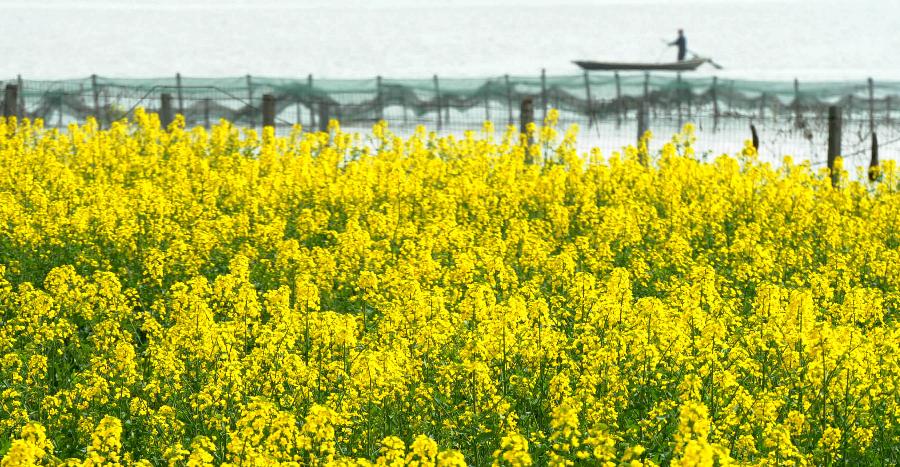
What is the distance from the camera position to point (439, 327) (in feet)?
23.5

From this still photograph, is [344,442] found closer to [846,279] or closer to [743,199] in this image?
[846,279]

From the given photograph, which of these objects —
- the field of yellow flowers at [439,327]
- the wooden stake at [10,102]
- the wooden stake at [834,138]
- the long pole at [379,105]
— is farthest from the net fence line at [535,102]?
the field of yellow flowers at [439,327]

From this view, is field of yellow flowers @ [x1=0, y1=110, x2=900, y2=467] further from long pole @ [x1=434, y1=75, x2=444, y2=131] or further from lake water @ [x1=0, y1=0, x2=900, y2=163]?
lake water @ [x1=0, y1=0, x2=900, y2=163]

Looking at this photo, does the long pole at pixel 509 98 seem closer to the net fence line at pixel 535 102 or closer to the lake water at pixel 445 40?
the net fence line at pixel 535 102

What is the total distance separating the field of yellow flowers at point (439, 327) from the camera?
5914 mm

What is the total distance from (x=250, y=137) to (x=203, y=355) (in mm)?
9750

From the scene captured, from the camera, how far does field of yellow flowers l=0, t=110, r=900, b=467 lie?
233 inches

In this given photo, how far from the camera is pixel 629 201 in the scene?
12.4m

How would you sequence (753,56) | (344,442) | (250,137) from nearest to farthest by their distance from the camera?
(344,442), (250,137), (753,56)

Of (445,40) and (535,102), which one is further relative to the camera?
(445,40)

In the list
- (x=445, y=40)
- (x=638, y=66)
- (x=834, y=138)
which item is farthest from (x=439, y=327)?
(x=445, y=40)

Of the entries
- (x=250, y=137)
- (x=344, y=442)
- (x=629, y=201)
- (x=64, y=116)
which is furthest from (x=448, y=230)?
(x=64, y=116)

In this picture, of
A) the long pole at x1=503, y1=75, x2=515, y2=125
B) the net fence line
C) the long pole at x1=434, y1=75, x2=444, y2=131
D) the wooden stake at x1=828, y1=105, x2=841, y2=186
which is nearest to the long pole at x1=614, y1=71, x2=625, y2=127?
the net fence line

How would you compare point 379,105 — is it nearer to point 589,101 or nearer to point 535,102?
point 535,102
